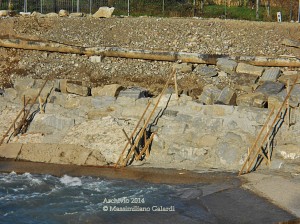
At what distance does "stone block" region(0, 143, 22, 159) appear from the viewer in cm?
2053

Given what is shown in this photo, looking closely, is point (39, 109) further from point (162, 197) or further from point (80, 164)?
point (162, 197)

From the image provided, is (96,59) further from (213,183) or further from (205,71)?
(213,183)

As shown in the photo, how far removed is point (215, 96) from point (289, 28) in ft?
21.3

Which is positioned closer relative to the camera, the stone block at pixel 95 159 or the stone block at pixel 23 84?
the stone block at pixel 95 159

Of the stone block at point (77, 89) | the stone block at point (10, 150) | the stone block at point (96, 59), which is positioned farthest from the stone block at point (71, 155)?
the stone block at point (96, 59)

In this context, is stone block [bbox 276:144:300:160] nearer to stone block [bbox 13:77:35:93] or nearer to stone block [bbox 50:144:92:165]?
stone block [bbox 50:144:92:165]

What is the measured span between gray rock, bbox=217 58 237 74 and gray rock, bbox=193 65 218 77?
28 centimetres

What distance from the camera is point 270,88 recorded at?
21625 mm

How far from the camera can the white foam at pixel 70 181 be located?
18428 millimetres

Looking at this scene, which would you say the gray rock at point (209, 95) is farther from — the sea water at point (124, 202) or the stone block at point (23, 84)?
the stone block at point (23, 84)

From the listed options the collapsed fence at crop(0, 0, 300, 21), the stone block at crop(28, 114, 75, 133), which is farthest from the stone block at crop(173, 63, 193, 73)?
the collapsed fence at crop(0, 0, 300, 21)

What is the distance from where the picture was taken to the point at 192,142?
19938mm

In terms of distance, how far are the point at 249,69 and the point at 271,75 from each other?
3.07 ft

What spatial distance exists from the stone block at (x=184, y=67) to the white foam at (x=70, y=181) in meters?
6.85
